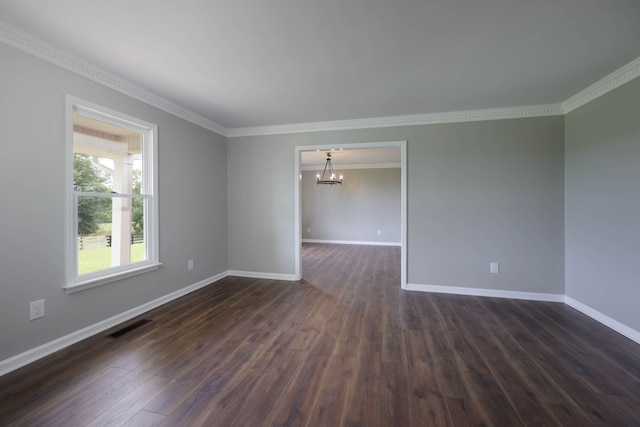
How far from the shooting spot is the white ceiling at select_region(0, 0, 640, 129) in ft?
5.62

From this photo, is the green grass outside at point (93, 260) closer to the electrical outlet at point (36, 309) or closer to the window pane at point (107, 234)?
the window pane at point (107, 234)

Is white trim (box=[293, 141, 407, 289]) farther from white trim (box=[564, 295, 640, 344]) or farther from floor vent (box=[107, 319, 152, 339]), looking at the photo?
floor vent (box=[107, 319, 152, 339])

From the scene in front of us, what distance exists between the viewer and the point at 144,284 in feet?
9.98

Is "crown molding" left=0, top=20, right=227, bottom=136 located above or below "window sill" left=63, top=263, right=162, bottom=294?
above

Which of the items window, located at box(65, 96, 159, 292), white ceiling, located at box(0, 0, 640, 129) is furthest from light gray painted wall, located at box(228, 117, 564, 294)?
window, located at box(65, 96, 159, 292)

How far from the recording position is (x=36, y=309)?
6.86 ft

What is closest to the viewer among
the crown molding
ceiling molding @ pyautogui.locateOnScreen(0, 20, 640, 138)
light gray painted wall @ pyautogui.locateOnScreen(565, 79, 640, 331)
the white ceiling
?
the white ceiling

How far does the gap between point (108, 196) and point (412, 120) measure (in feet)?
12.7

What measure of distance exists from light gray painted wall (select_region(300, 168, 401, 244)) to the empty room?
423 centimetres

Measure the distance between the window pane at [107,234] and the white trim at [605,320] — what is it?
5.06 metres

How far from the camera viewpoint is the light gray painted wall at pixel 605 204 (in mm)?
2414

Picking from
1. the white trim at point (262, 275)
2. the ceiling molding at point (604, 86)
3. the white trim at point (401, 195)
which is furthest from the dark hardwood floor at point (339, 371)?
the ceiling molding at point (604, 86)

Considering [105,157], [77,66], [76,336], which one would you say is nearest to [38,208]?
[105,157]

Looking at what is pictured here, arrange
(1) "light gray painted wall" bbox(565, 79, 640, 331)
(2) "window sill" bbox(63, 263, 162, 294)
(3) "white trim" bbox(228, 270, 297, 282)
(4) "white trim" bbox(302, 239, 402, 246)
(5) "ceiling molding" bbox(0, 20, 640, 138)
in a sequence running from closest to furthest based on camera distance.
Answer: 1. (5) "ceiling molding" bbox(0, 20, 640, 138)
2. (2) "window sill" bbox(63, 263, 162, 294)
3. (1) "light gray painted wall" bbox(565, 79, 640, 331)
4. (3) "white trim" bbox(228, 270, 297, 282)
5. (4) "white trim" bbox(302, 239, 402, 246)
